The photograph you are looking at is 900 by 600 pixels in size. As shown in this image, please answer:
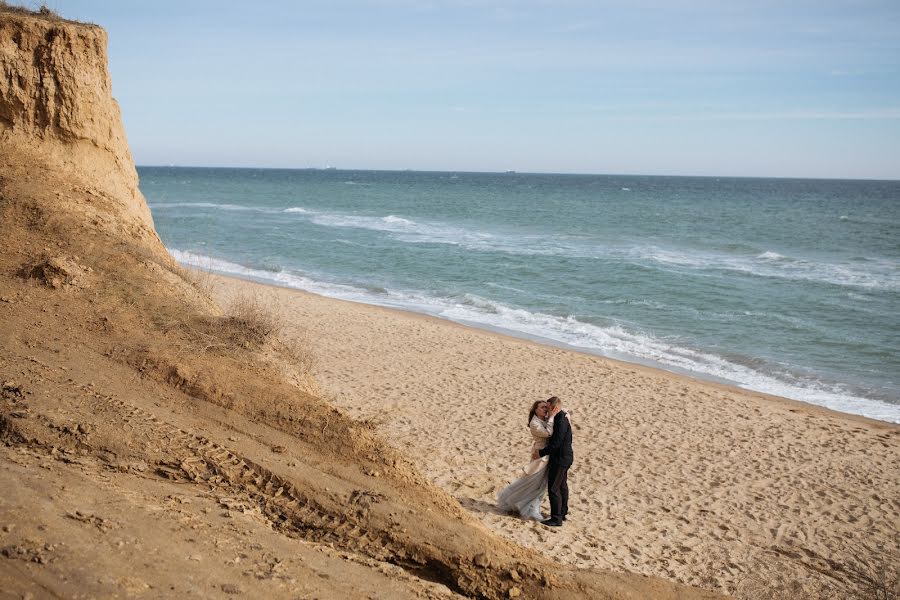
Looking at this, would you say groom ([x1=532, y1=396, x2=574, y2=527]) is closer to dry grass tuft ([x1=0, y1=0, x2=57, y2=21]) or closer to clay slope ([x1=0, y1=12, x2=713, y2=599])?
clay slope ([x1=0, y1=12, x2=713, y2=599])

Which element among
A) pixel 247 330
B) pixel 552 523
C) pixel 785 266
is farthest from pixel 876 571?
pixel 785 266

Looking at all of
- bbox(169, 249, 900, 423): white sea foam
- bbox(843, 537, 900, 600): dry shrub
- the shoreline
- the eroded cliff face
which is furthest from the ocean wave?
the eroded cliff face

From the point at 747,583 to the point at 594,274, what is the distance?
24364mm

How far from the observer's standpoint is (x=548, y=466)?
912cm

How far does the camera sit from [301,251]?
124 ft

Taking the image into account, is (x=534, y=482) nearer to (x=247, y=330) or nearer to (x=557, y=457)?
(x=557, y=457)

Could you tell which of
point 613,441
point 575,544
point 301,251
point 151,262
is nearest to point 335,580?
point 575,544

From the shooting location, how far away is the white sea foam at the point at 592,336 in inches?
676

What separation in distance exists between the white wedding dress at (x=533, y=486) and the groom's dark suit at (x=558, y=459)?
0.09 metres

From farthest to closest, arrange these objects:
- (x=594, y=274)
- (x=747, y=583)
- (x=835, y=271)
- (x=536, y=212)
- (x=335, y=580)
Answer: (x=536, y=212)
(x=835, y=271)
(x=594, y=274)
(x=747, y=583)
(x=335, y=580)

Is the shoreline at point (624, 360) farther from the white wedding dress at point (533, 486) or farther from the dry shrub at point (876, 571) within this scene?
the white wedding dress at point (533, 486)

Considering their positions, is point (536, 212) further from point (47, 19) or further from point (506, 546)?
point (506, 546)

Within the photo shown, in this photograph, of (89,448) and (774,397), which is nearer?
(89,448)

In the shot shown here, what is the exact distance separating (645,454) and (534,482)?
3430 millimetres
